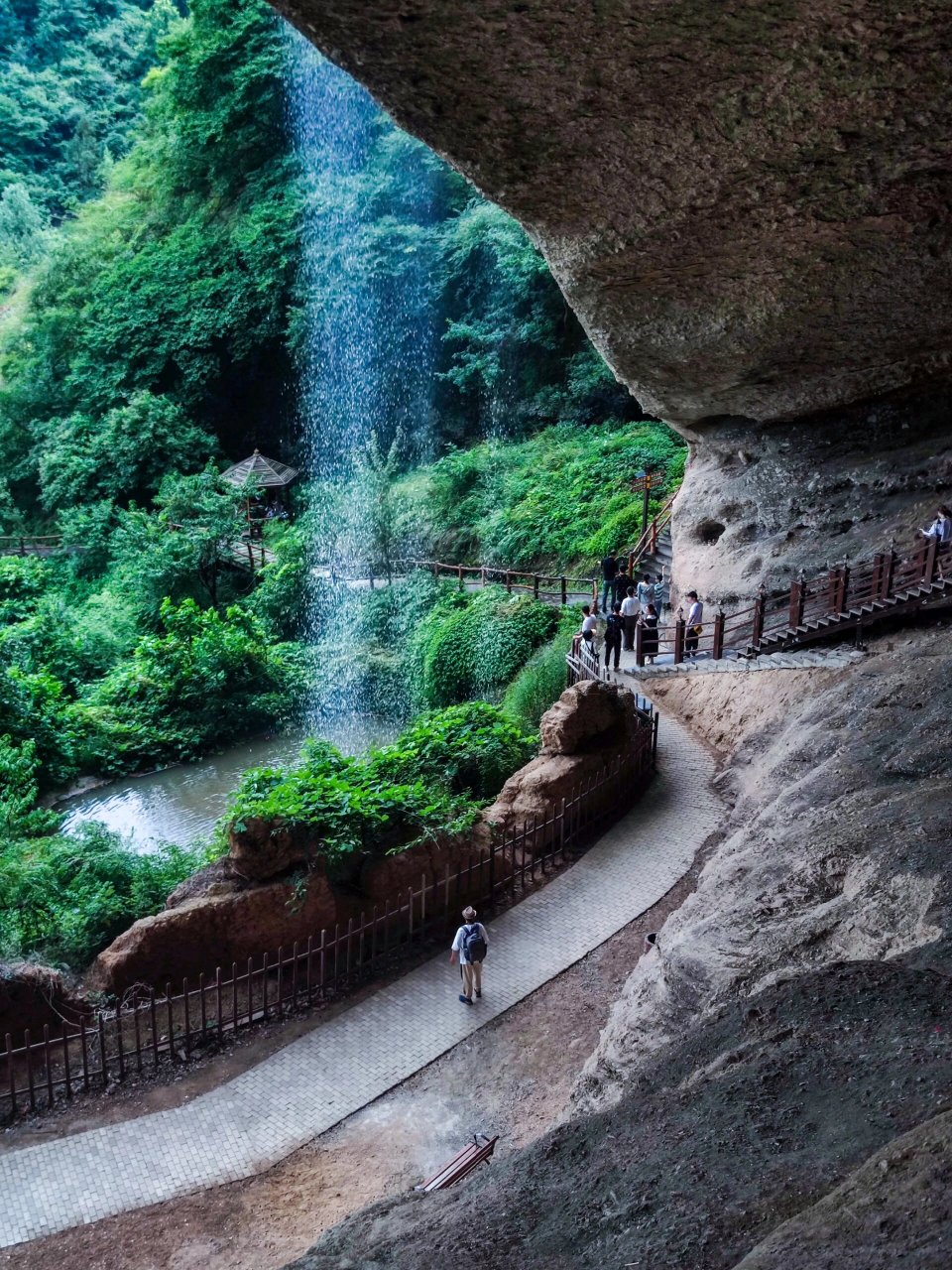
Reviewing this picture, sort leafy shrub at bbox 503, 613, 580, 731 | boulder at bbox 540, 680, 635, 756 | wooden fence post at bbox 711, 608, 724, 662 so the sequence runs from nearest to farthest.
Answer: boulder at bbox 540, 680, 635, 756 < wooden fence post at bbox 711, 608, 724, 662 < leafy shrub at bbox 503, 613, 580, 731

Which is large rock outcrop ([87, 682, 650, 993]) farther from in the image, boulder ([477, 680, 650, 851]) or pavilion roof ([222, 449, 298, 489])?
pavilion roof ([222, 449, 298, 489])

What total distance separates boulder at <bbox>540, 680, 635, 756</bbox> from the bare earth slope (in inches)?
144

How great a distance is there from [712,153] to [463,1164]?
790cm

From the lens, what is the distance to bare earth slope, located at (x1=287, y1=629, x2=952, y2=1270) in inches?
159

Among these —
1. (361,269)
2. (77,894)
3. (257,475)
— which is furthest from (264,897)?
(361,269)

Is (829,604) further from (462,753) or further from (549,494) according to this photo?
(549,494)

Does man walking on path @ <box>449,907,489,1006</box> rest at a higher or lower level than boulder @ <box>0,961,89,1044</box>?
higher

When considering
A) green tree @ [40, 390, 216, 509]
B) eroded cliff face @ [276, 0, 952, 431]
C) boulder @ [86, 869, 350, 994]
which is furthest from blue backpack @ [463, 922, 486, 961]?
green tree @ [40, 390, 216, 509]

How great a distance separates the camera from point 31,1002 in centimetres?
937

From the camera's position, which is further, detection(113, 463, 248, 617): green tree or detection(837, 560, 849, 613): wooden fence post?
detection(113, 463, 248, 617): green tree

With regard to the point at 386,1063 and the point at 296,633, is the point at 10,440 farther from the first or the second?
the point at 386,1063

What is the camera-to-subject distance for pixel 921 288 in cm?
1139

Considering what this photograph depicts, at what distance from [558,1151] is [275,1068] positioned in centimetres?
479

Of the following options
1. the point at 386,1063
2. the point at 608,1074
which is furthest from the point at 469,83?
the point at 386,1063
